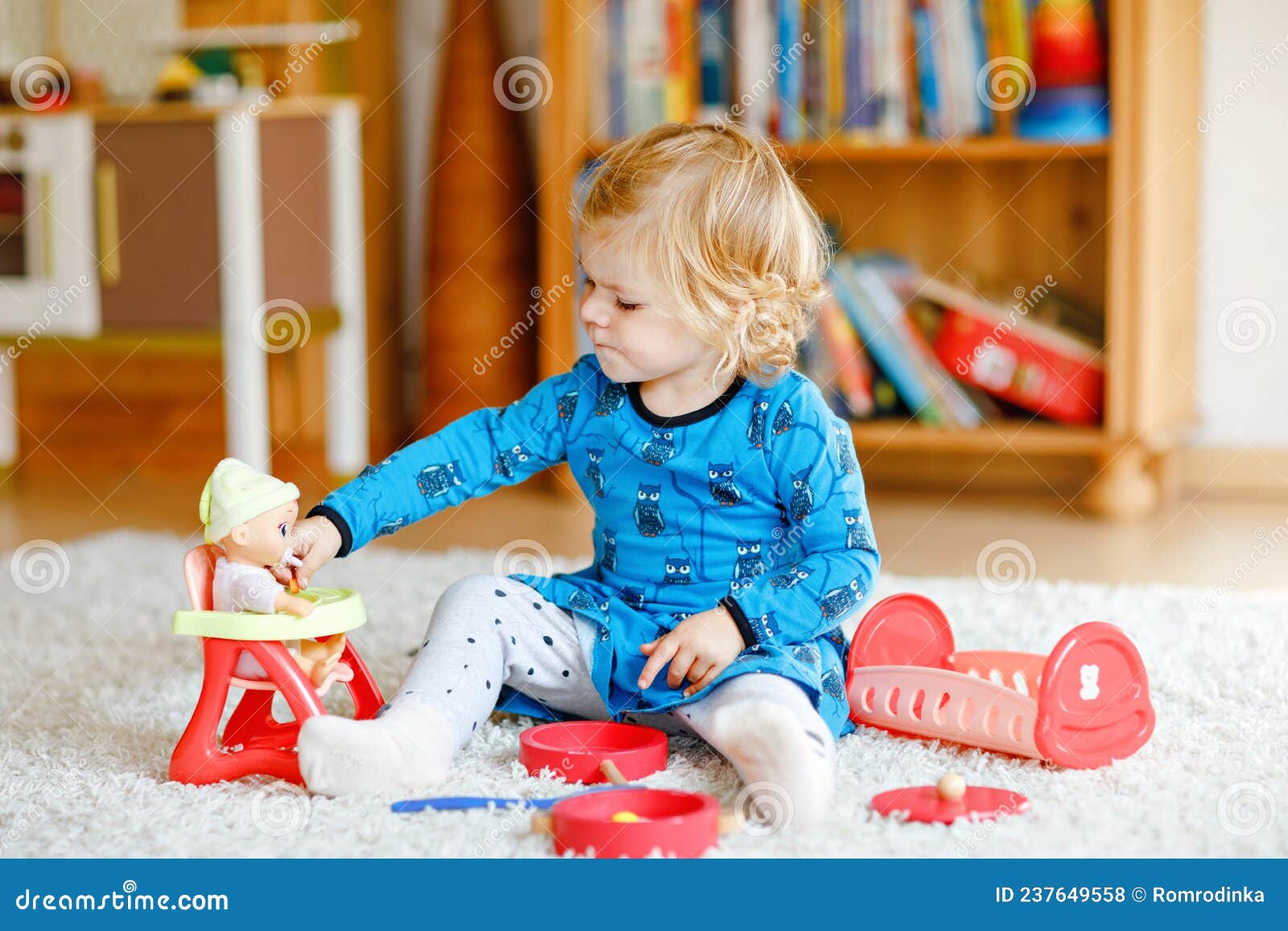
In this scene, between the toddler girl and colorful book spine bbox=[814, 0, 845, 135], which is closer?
the toddler girl

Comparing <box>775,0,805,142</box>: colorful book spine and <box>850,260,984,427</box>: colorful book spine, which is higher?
<box>775,0,805,142</box>: colorful book spine

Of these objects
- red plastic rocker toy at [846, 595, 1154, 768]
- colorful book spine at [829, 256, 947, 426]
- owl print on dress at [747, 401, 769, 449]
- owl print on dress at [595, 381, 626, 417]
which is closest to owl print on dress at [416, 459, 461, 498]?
owl print on dress at [595, 381, 626, 417]

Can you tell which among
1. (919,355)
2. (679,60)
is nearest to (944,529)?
(919,355)

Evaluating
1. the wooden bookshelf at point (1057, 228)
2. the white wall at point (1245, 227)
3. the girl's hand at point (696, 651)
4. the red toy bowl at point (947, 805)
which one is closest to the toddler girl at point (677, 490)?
the girl's hand at point (696, 651)

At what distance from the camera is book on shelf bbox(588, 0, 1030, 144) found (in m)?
1.97

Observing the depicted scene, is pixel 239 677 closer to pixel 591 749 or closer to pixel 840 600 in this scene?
pixel 591 749

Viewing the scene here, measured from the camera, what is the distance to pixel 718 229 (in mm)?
977

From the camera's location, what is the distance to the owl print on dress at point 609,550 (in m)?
1.04

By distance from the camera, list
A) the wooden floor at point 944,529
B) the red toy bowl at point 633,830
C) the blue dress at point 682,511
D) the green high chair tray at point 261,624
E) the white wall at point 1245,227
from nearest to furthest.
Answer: the red toy bowl at point 633,830, the green high chair tray at point 261,624, the blue dress at point 682,511, the wooden floor at point 944,529, the white wall at point 1245,227

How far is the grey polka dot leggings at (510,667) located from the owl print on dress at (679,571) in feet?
0.24

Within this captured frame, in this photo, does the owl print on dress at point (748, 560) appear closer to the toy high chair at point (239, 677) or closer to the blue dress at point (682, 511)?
the blue dress at point (682, 511)

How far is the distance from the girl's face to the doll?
23 centimetres

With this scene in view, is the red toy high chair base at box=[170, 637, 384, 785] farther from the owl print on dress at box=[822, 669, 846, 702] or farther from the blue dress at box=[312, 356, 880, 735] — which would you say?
the owl print on dress at box=[822, 669, 846, 702]
